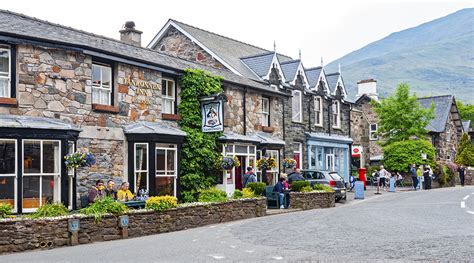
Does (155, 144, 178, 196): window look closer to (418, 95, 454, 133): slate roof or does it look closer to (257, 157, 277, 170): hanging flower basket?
(257, 157, 277, 170): hanging flower basket

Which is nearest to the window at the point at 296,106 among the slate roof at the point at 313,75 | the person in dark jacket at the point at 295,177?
the slate roof at the point at 313,75

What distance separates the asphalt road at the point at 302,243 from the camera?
10453 mm

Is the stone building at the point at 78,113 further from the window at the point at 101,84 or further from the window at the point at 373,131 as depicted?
the window at the point at 373,131

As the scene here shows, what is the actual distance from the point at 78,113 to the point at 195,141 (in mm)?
5467

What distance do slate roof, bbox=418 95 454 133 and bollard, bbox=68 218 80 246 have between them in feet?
142

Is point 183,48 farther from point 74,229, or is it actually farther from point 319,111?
point 74,229

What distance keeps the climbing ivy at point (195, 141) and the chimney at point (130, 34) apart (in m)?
4.36

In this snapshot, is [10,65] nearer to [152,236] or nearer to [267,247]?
[152,236]

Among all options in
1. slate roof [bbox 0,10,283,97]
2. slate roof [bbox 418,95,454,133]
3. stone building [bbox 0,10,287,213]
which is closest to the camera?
stone building [bbox 0,10,287,213]

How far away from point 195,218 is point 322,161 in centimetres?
2078

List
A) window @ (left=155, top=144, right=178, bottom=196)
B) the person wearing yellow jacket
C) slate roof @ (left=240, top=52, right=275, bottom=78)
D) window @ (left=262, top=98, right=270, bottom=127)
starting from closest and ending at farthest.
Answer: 1. the person wearing yellow jacket
2. window @ (left=155, top=144, right=178, bottom=196)
3. window @ (left=262, top=98, right=270, bottom=127)
4. slate roof @ (left=240, top=52, right=275, bottom=78)

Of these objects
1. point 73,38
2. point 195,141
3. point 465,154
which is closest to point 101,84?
point 73,38

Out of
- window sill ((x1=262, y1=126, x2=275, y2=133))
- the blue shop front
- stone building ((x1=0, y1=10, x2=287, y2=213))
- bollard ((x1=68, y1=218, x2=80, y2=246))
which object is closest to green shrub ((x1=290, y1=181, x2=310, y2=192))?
stone building ((x1=0, y1=10, x2=287, y2=213))

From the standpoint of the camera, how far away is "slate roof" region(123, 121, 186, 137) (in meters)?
19.8
